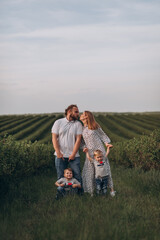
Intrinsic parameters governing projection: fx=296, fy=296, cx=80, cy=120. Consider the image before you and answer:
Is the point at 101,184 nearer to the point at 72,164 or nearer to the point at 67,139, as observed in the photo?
the point at 72,164

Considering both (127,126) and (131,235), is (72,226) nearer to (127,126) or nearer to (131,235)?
(131,235)

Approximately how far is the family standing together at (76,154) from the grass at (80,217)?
0.35 metres

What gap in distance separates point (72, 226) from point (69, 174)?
80.4 inches

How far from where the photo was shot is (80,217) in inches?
200

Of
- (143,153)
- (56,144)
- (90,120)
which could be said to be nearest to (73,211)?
(56,144)

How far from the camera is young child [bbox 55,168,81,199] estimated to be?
21.6 ft

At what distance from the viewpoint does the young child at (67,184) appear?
21.6 feet

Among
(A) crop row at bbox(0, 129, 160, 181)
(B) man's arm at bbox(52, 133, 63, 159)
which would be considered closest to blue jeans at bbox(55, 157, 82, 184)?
(B) man's arm at bbox(52, 133, 63, 159)

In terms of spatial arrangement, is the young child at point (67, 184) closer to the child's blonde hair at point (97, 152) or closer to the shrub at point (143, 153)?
the child's blonde hair at point (97, 152)

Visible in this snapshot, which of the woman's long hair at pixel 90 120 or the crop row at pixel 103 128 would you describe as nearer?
the woman's long hair at pixel 90 120

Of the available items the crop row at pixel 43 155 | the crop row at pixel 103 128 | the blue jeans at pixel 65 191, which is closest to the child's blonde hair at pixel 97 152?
the blue jeans at pixel 65 191

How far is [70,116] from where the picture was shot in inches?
262

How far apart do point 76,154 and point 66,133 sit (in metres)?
0.53

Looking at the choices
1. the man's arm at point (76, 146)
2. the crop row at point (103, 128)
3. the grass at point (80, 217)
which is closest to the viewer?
the grass at point (80, 217)
